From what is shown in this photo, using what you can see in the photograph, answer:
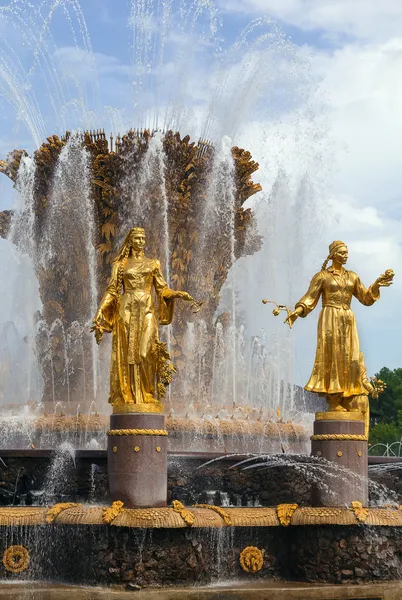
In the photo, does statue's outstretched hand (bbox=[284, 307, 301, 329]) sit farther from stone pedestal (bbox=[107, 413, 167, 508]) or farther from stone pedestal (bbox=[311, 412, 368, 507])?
stone pedestal (bbox=[107, 413, 167, 508])

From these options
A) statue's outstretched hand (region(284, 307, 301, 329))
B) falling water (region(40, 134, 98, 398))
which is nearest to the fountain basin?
statue's outstretched hand (region(284, 307, 301, 329))

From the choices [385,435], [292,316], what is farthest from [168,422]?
[385,435]

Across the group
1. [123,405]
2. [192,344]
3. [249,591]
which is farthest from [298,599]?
[192,344]

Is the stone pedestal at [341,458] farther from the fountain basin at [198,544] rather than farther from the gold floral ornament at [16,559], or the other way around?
the gold floral ornament at [16,559]

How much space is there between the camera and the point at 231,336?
20062mm

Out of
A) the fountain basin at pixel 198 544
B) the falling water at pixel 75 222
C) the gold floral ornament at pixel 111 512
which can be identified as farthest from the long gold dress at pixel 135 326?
the falling water at pixel 75 222

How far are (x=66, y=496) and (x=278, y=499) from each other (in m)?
2.64

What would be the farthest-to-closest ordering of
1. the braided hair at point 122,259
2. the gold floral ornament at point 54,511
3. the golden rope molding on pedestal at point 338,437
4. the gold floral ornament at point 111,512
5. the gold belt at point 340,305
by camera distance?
the gold belt at point 340,305
the braided hair at point 122,259
the golden rope molding on pedestal at point 338,437
the gold floral ornament at point 54,511
the gold floral ornament at point 111,512

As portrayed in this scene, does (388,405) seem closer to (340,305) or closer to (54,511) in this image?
(340,305)

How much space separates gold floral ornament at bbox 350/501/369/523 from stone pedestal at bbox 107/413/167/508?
212cm

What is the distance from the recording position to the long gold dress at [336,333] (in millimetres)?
13555

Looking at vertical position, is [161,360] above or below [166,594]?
above

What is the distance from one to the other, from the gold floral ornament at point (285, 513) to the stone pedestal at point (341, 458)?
56 centimetres

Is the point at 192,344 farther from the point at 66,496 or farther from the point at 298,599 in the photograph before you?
the point at 298,599
